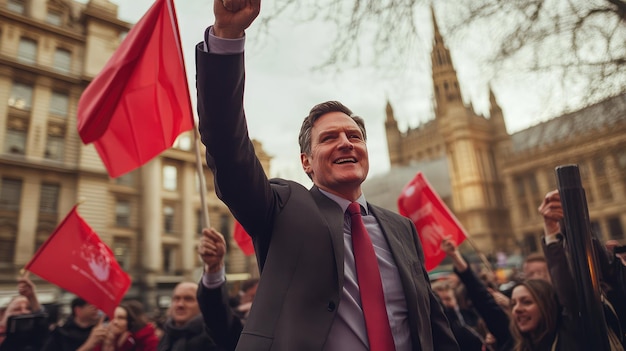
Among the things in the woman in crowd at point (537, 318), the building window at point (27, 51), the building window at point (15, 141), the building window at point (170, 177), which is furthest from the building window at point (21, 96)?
the woman in crowd at point (537, 318)

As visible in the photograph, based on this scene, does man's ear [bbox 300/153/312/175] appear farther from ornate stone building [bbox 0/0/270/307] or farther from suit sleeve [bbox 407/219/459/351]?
ornate stone building [bbox 0/0/270/307]

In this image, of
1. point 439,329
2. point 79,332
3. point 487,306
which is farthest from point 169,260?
point 439,329

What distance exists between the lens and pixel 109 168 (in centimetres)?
394

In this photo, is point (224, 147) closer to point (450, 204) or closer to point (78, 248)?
point (78, 248)

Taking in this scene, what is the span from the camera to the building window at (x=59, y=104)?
27.5 meters

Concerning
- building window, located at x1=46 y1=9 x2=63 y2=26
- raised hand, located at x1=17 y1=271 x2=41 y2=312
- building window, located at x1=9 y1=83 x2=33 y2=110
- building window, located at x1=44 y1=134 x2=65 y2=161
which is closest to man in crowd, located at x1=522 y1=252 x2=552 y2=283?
raised hand, located at x1=17 y1=271 x2=41 y2=312

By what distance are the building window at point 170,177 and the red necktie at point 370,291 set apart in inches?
1339

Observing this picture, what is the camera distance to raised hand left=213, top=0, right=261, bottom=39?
1388mm

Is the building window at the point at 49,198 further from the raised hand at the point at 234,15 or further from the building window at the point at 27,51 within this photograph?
the raised hand at the point at 234,15

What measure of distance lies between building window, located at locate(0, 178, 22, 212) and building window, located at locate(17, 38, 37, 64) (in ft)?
24.1

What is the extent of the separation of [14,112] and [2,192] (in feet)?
15.4

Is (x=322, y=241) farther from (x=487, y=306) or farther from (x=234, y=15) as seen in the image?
(x=487, y=306)

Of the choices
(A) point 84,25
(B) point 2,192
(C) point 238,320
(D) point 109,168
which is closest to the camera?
(C) point 238,320

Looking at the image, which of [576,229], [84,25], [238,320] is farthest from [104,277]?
[84,25]
